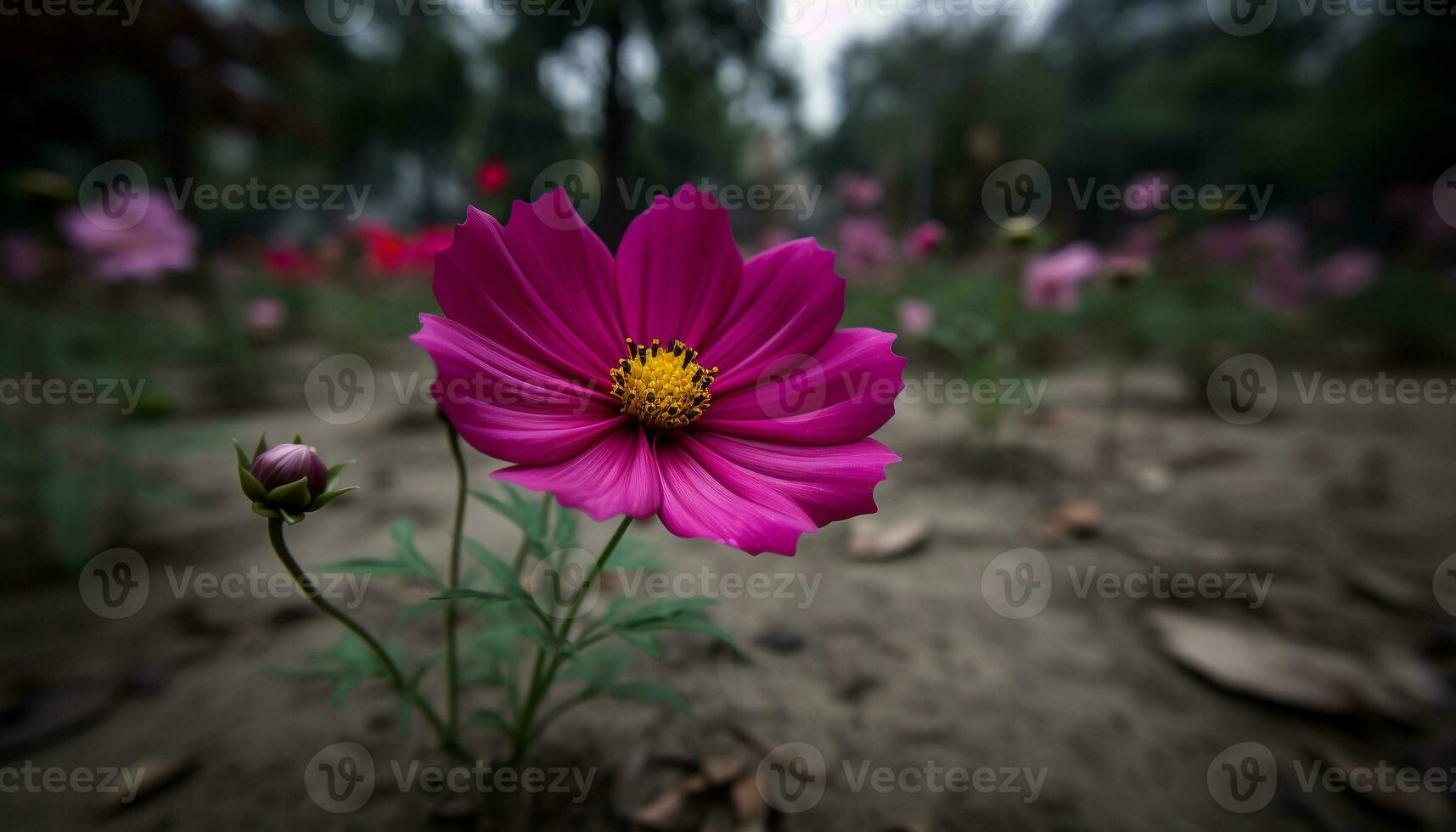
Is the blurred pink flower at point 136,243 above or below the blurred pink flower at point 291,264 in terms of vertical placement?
below

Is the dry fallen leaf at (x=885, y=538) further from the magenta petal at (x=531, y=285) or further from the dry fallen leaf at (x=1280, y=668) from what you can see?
the magenta petal at (x=531, y=285)

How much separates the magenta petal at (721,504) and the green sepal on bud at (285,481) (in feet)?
0.83

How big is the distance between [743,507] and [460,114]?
6129 mm

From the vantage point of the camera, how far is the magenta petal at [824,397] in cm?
58

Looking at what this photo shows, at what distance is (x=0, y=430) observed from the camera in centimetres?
128

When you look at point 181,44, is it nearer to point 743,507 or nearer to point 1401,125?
point 743,507

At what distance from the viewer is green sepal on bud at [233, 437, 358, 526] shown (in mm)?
447

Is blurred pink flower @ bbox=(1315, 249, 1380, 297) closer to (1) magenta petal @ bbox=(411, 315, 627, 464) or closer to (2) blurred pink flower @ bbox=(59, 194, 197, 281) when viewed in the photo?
(1) magenta petal @ bbox=(411, 315, 627, 464)

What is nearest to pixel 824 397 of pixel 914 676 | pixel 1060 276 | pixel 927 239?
pixel 914 676

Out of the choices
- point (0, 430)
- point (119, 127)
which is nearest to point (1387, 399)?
point (0, 430)

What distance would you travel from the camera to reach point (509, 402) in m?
0.54

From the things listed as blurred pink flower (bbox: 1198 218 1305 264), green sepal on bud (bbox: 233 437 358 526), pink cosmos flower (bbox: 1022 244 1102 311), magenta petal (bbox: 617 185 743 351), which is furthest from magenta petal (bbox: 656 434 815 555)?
blurred pink flower (bbox: 1198 218 1305 264)

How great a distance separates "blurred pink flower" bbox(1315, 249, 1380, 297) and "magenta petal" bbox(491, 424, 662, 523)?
212 inches

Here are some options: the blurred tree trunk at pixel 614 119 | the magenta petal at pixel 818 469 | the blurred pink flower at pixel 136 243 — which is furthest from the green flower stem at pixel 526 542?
the blurred pink flower at pixel 136 243
